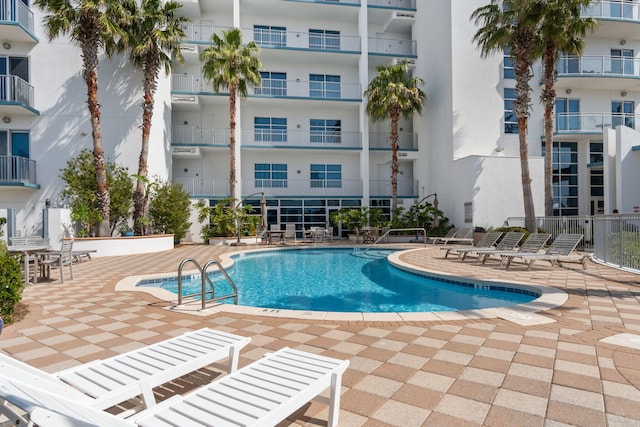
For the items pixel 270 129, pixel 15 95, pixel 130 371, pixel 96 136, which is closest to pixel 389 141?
pixel 270 129

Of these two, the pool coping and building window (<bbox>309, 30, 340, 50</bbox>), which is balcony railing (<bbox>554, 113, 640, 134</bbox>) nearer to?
building window (<bbox>309, 30, 340, 50</bbox>)

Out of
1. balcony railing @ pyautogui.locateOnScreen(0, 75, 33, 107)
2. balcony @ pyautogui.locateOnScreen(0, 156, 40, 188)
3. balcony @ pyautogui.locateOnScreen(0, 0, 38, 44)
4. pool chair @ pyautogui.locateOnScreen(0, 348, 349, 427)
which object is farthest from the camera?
balcony @ pyautogui.locateOnScreen(0, 156, 40, 188)

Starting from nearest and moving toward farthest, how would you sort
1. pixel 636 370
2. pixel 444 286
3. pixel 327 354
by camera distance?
pixel 636 370 < pixel 327 354 < pixel 444 286

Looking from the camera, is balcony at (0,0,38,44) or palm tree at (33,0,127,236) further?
balcony at (0,0,38,44)

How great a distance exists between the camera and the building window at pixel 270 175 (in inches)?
875

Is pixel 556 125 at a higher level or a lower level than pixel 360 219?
higher

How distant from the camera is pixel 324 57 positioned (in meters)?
22.6

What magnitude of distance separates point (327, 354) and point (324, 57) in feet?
72.1

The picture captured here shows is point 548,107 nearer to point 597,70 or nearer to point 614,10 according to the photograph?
point 597,70

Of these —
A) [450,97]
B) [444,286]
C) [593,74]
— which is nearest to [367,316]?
[444,286]

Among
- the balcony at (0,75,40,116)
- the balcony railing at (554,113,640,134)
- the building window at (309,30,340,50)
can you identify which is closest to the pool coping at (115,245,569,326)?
the balcony at (0,75,40,116)

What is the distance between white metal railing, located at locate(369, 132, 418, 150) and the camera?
23.4 metres

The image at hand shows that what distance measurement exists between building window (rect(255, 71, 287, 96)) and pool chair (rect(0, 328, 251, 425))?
20.7 m

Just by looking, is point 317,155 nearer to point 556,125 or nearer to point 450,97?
point 450,97
